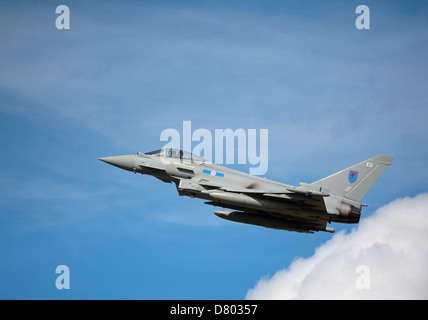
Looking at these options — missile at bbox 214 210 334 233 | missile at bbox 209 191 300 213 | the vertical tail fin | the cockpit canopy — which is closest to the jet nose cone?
the cockpit canopy

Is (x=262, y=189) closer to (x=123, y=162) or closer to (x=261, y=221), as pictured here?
(x=261, y=221)

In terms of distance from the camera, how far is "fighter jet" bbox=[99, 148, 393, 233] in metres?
36.5

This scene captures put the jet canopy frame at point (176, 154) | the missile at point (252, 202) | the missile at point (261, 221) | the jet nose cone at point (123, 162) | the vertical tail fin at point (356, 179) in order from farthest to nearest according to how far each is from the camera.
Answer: the jet canopy frame at point (176, 154), the jet nose cone at point (123, 162), the missile at point (261, 221), the vertical tail fin at point (356, 179), the missile at point (252, 202)

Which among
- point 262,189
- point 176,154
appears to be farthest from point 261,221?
point 176,154

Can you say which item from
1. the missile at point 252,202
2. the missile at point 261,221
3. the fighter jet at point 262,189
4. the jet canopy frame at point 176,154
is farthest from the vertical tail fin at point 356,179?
the jet canopy frame at point 176,154

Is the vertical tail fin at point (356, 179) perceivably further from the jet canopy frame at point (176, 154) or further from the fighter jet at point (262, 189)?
the jet canopy frame at point (176, 154)

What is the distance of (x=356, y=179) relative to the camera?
38188 mm

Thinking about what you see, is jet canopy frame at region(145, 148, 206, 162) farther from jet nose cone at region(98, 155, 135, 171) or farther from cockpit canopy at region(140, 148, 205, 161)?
jet nose cone at region(98, 155, 135, 171)

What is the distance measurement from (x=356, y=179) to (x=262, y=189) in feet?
19.9

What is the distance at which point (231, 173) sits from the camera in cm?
3825

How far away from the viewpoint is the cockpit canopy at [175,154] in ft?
128
